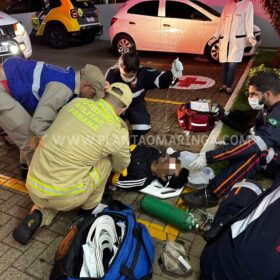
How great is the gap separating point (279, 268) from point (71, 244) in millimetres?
1502

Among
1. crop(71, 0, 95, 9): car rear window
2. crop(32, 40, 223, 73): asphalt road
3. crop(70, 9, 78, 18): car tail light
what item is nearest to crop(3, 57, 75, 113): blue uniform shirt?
crop(32, 40, 223, 73): asphalt road

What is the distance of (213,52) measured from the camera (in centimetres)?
823

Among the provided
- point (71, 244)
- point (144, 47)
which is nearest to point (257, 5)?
point (144, 47)

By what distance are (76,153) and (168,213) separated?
1.11 meters

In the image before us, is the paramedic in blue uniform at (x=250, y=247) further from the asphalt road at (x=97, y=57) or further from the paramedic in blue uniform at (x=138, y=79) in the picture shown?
the asphalt road at (x=97, y=57)

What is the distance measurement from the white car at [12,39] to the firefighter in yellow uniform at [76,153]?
4618 mm

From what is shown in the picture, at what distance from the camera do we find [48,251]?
2.80m

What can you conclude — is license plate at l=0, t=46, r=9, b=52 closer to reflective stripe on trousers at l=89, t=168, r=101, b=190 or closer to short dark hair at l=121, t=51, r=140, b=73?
short dark hair at l=121, t=51, r=140, b=73

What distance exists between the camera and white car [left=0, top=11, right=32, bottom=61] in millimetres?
6461

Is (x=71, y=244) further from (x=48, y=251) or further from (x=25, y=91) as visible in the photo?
(x=25, y=91)

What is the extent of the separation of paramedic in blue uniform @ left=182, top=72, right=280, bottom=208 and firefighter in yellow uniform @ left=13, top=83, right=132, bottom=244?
0.97 meters

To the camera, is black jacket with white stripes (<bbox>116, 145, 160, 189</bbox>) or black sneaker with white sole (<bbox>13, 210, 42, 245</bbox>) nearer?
black sneaker with white sole (<bbox>13, 210, 42, 245</bbox>)

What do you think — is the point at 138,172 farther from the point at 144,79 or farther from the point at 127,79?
the point at 144,79

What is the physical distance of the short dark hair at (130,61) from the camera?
12.3 feet
